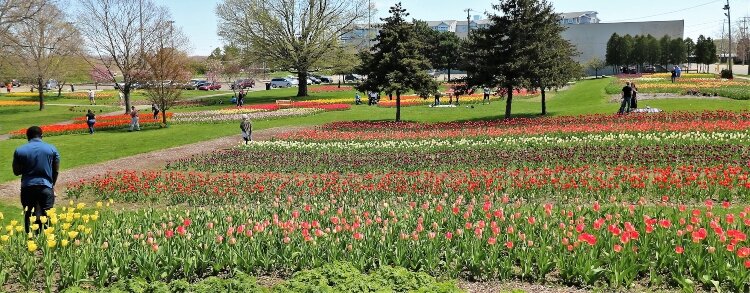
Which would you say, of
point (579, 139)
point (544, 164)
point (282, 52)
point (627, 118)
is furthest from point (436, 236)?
point (282, 52)

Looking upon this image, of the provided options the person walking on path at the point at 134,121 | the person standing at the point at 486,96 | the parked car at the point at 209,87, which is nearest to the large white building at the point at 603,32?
the parked car at the point at 209,87

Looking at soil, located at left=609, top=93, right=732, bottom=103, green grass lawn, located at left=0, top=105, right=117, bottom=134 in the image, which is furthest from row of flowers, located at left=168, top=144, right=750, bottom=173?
green grass lawn, located at left=0, top=105, right=117, bottom=134

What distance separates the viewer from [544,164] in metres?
15.3

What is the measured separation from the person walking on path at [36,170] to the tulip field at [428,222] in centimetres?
53

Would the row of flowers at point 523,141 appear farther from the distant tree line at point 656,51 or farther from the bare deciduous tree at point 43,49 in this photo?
the distant tree line at point 656,51

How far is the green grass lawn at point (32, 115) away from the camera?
37759 mm

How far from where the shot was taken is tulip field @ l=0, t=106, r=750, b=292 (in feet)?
22.4

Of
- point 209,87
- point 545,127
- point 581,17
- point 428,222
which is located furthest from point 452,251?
point 581,17

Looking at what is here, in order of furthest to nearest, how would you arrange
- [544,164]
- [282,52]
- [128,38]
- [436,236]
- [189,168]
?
[282,52]
[128,38]
[189,168]
[544,164]
[436,236]

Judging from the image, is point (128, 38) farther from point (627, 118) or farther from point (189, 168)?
point (627, 118)

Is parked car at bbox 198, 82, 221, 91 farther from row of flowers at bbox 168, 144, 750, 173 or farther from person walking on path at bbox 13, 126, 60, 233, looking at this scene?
person walking on path at bbox 13, 126, 60, 233

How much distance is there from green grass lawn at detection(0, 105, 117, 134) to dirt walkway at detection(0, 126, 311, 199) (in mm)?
16511

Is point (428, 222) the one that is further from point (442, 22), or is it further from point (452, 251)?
point (442, 22)

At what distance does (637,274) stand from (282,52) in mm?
49009
